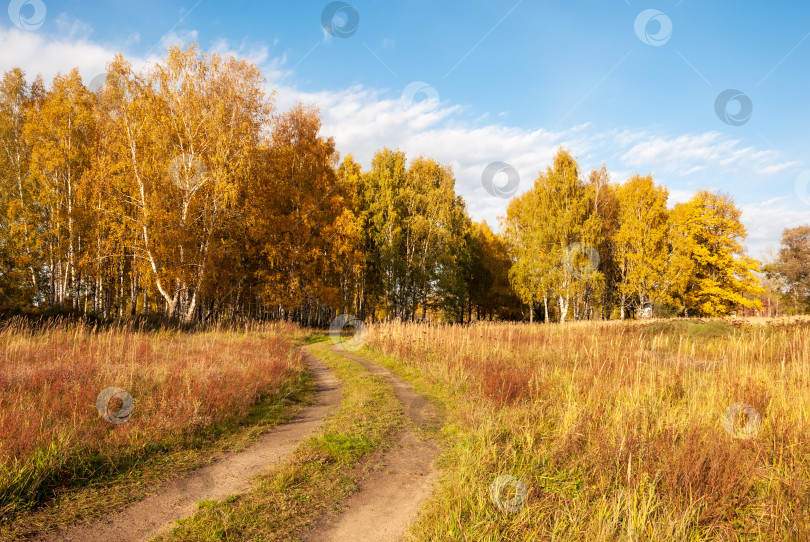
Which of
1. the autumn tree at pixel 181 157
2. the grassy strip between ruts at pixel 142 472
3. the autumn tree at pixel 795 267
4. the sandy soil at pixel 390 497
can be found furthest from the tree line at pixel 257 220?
the sandy soil at pixel 390 497

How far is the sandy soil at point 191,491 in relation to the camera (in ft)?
11.2

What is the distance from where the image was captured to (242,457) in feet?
17.2

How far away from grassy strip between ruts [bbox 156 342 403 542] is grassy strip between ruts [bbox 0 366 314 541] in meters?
0.98

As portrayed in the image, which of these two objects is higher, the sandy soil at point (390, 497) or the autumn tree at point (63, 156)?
the autumn tree at point (63, 156)

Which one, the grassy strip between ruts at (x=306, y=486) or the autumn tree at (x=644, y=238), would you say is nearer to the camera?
the grassy strip between ruts at (x=306, y=486)

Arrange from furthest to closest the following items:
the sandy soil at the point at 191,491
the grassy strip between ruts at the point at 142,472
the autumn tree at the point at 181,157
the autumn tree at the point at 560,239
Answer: the autumn tree at the point at 560,239 → the autumn tree at the point at 181,157 → the grassy strip between ruts at the point at 142,472 → the sandy soil at the point at 191,491

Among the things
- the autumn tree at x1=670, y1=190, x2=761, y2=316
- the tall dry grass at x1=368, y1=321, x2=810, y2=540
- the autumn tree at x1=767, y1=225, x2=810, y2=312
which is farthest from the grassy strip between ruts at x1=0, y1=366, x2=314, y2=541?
the autumn tree at x1=767, y1=225, x2=810, y2=312

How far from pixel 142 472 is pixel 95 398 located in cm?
241

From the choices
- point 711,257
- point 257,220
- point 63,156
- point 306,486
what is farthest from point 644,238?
point 63,156

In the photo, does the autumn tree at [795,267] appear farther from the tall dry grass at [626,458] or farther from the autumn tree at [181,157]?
the autumn tree at [181,157]

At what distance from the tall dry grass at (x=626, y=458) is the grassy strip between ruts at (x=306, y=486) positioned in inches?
42.9

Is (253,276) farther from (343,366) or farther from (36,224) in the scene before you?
(343,366)

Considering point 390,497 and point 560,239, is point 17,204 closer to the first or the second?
point 390,497

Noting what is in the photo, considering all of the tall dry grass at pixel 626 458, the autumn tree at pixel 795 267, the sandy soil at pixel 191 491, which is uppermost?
the autumn tree at pixel 795 267
